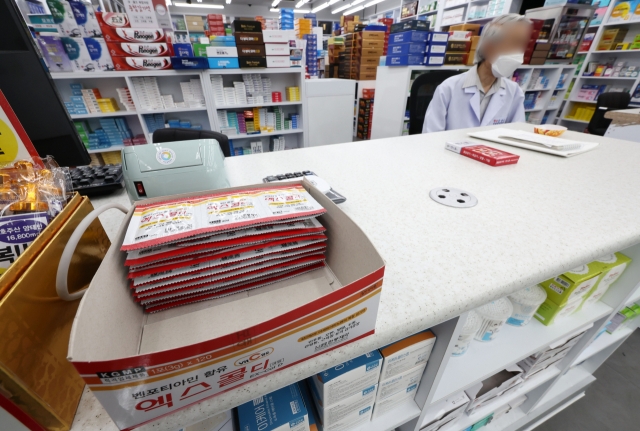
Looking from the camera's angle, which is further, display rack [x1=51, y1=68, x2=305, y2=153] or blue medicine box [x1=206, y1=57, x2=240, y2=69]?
blue medicine box [x1=206, y1=57, x2=240, y2=69]

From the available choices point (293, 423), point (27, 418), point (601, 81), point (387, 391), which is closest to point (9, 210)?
point (27, 418)

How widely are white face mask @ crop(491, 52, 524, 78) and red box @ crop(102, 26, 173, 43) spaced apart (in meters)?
2.66

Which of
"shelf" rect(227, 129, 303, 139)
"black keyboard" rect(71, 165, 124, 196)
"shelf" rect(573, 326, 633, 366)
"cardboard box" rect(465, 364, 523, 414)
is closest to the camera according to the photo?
"black keyboard" rect(71, 165, 124, 196)

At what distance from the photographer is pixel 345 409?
0.52m

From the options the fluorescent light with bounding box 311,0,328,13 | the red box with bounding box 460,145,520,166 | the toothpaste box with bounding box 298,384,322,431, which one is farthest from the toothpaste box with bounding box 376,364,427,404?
the fluorescent light with bounding box 311,0,328,13

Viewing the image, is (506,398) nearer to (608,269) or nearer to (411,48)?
(608,269)

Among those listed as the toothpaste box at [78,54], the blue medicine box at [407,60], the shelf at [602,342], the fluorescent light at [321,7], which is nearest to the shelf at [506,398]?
the shelf at [602,342]

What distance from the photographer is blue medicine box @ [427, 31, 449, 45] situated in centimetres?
276

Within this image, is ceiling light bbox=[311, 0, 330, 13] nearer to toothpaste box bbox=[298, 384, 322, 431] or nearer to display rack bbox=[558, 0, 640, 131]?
display rack bbox=[558, 0, 640, 131]

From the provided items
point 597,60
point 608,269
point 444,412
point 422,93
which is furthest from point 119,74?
point 597,60

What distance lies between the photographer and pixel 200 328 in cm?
38

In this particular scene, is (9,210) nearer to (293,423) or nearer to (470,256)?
(293,423)

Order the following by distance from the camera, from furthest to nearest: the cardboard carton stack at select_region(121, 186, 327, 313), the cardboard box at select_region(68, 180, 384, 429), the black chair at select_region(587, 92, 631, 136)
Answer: the black chair at select_region(587, 92, 631, 136)
the cardboard carton stack at select_region(121, 186, 327, 313)
the cardboard box at select_region(68, 180, 384, 429)

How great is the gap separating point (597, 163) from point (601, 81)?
16.8 feet
